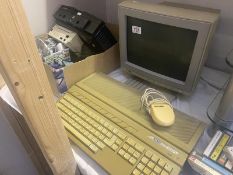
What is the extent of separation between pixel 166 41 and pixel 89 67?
298 mm

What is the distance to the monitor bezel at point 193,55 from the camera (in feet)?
1.79

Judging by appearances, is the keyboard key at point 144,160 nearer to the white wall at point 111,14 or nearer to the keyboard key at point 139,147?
the keyboard key at point 139,147

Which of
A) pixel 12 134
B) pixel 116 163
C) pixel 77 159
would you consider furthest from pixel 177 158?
pixel 12 134

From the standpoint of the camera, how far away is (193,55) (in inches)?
23.2

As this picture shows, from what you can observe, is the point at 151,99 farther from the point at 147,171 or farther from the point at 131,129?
the point at 147,171

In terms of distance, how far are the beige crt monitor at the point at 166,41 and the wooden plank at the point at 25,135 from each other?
0.48 metres

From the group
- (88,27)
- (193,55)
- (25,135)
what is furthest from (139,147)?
(25,135)

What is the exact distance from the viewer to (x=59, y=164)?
0.53 m

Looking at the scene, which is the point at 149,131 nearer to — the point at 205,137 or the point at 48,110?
the point at 205,137

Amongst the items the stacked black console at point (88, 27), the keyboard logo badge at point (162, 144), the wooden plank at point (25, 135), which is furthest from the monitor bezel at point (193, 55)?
the wooden plank at point (25, 135)

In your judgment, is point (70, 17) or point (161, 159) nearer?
point (161, 159)

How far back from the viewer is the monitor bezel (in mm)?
544

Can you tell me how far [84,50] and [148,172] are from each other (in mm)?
565

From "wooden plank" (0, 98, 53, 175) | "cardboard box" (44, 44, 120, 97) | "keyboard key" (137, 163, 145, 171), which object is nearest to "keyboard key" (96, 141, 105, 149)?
"keyboard key" (137, 163, 145, 171)
